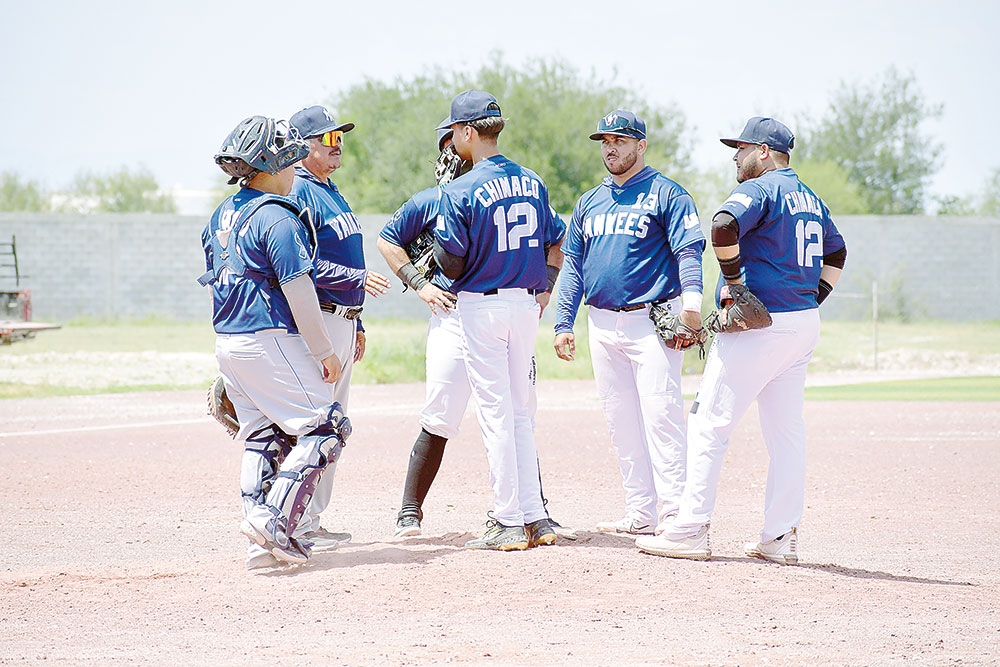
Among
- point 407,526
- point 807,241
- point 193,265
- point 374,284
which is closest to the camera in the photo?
point 807,241

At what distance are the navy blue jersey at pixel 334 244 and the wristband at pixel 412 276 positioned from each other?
0.74ft

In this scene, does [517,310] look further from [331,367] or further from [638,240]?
[331,367]

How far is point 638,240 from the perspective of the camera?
622 cm

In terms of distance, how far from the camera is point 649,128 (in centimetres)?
4747

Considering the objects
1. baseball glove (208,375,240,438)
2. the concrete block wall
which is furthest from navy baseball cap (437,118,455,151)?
the concrete block wall

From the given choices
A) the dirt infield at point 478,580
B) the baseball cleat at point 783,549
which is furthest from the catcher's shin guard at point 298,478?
the baseball cleat at point 783,549

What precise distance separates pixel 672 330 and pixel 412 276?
1454 millimetres

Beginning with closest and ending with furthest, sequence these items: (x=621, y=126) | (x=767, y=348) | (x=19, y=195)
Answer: (x=767, y=348), (x=621, y=126), (x=19, y=195)

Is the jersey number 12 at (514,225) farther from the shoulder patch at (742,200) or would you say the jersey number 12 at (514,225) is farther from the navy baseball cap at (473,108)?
the shoulder patch at (742,200)

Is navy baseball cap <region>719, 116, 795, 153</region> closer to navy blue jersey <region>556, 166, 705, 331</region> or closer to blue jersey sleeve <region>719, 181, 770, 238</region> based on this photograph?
blue jersey sleeve <region>719, 181, 770, 238</region>

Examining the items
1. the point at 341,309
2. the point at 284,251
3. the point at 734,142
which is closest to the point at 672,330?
the point at 734,142

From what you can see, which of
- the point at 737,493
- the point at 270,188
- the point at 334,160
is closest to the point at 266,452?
the point at 270,188

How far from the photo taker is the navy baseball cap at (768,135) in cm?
583

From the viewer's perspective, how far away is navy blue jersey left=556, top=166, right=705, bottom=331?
6.20 meters
